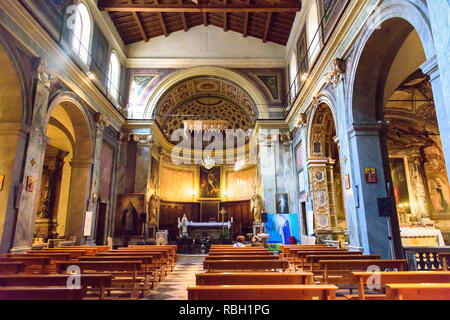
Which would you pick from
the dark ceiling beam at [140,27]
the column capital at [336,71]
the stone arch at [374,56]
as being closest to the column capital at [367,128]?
the stone arch at [374,56]

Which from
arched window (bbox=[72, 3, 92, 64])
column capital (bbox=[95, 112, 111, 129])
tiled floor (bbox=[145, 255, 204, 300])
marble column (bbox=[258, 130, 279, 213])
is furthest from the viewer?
marble column (bbox=[258, 130, 279, 213])

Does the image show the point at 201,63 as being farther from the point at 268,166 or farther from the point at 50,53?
the point at 50,53

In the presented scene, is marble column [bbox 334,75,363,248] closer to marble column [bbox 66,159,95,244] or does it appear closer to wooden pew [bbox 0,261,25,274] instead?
wooden pew [bbox 0,261,25,274]

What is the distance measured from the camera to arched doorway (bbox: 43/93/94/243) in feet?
35.1

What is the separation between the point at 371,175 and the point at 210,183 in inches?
653

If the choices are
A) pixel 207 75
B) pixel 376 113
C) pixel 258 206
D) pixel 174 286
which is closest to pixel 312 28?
pixel 376 113

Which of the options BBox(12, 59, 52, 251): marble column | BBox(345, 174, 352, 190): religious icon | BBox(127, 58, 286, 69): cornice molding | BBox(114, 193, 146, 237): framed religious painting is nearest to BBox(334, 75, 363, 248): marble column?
BBox(345, 174, 352, 190): religious icon

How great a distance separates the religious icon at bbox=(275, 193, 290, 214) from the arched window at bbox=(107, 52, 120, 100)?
10.1m

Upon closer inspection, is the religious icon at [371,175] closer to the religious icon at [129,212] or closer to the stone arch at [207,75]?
the stone arch at [207,75]

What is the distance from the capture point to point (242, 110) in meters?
20.4

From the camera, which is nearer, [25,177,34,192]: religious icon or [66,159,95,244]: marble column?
[25,177,34,192]: religious icon

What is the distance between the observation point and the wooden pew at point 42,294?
242 centimetres
